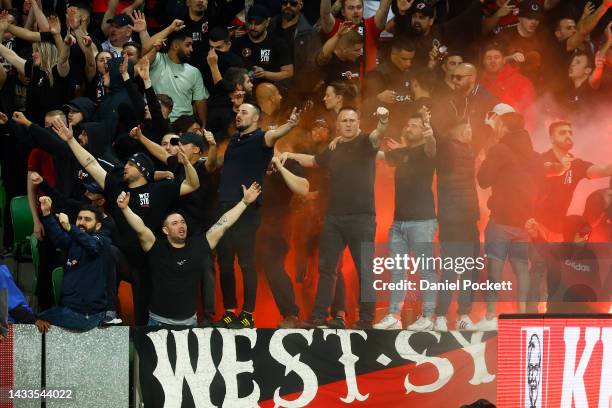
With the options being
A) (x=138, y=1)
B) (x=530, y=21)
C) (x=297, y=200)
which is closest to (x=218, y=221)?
(x=297, y=200)

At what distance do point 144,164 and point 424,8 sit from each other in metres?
3.53

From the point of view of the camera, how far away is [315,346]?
1205cm

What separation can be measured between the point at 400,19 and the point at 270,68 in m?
1.51

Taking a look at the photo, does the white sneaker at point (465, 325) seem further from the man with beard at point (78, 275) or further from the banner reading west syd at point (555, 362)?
the man with beard at point (78, 275)

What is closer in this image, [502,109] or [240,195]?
[240,195]

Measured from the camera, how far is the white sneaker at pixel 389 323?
12070 millimetres

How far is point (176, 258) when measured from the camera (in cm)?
1192

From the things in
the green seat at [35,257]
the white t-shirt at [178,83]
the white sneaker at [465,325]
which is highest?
the white t-shirt at [178,83]

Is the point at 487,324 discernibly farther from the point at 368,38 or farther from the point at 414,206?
the point at 368,38

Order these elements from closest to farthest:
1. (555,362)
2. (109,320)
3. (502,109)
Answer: (555,362)
(109,320)
(502,109)

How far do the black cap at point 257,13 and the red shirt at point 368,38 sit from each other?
74cm

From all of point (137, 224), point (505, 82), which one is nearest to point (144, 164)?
point (137, 224)

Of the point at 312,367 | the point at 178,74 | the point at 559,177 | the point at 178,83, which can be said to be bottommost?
the point at 312,367

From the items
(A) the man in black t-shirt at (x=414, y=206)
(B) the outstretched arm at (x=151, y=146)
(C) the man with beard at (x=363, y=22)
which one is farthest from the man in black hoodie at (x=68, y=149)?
(A) the man in black t-shirt at (x=414, y=206)
